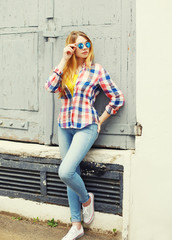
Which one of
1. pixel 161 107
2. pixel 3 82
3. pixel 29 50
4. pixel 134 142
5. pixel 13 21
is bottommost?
pixel 134 142

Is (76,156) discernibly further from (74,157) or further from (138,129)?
(138,129)

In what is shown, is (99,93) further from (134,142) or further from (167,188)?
(167,188)

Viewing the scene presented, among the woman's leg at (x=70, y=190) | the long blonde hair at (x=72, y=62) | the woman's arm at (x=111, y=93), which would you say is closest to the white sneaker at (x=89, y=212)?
the woman's leg at (x=70, y=190)

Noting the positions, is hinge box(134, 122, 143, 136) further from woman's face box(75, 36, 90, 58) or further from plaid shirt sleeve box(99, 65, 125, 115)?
woman's face box(75, 36, 90, 58)

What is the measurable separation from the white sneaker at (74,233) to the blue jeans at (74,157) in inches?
3.6

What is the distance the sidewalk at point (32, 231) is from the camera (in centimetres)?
366

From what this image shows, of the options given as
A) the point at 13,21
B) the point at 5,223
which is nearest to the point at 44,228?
the point at 5,223

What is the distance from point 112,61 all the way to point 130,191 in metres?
1.31

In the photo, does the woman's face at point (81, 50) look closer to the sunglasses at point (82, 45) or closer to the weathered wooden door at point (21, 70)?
the sunglasses at point (82, 45)

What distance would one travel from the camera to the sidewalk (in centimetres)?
366

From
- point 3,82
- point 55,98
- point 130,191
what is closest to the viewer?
point 130,191

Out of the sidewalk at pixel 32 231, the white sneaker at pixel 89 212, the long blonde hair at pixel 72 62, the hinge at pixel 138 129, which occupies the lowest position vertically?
the sidewalk at pixel 32 231

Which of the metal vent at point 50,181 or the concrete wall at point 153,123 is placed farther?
the metal vent at point 50,181

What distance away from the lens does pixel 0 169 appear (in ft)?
13.6
